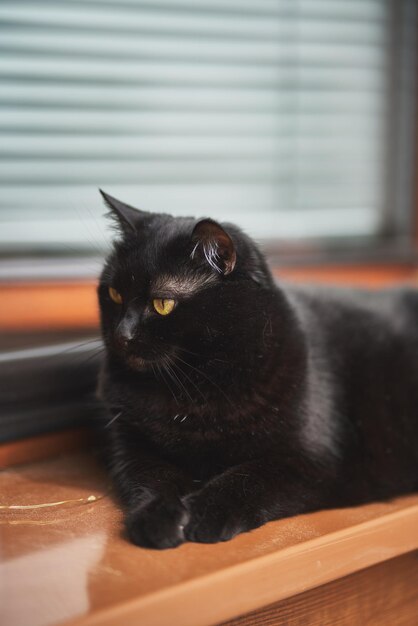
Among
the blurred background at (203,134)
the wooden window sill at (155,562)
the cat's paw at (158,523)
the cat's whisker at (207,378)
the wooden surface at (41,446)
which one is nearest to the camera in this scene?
the wooden window sill at (155,562)

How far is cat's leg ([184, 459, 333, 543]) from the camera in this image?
862mm

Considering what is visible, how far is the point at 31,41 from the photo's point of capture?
1.66 m

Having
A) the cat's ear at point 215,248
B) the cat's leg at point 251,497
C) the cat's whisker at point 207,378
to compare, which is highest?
the cat's ear at point 215,248

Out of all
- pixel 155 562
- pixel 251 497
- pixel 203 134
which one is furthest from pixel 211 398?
pixel 203 134

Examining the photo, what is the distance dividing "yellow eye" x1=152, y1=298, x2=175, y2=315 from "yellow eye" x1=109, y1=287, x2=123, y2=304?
7 centimetres

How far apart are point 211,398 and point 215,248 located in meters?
0.19

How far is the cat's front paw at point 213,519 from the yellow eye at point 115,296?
0.27 meters

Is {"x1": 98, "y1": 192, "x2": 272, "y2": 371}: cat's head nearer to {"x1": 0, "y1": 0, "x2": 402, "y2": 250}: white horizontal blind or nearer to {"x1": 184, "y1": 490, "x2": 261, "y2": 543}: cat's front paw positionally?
{"x1": 184, "y1": 490, "x2": 261, "y2": 543}: cat's front paw

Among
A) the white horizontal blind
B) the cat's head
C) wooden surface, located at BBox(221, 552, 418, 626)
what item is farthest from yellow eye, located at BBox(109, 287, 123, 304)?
the white horizontal blind

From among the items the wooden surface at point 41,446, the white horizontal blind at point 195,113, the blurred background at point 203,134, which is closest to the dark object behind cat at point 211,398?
the wooden surface at point 41,446

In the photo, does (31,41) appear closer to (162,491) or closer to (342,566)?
(162,491)

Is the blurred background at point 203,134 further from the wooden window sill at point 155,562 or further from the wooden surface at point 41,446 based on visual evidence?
the wooden window sill at point 155,562

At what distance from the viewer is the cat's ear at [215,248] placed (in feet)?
3.01

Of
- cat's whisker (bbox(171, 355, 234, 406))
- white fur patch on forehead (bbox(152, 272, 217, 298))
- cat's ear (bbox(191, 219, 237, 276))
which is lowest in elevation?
cat's whisker (bbox(171, 355, 234, 406))
